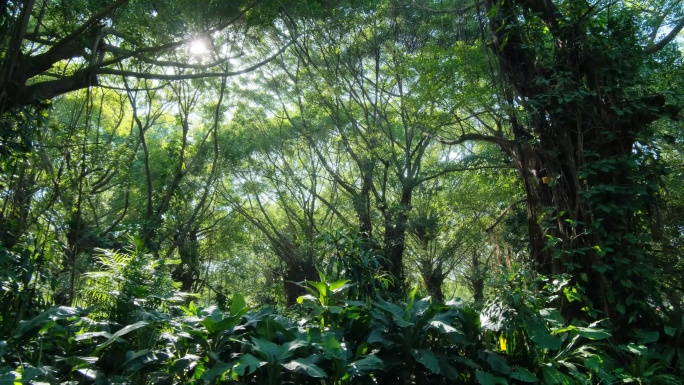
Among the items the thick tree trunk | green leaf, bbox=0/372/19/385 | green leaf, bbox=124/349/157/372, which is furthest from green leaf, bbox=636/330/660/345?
the thick tree trunk

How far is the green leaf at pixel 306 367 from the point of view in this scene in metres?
2.95

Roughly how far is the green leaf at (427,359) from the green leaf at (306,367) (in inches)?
28.5

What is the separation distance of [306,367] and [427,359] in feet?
2.83

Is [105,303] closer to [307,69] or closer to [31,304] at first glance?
[31,304]

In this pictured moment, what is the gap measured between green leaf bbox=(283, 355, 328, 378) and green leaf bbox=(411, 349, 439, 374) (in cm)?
72

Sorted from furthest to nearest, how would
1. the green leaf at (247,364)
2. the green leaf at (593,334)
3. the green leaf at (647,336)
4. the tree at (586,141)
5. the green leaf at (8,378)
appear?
the tree at (586,141) < the green leaf at (647,336) < the green leaf at (593,334) < the green leaf at (247,364) < the green leaf at (8,378)

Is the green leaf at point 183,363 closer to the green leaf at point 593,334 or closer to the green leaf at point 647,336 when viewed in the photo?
the green leaf at point 593,334

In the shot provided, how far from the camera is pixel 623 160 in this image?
4.71m

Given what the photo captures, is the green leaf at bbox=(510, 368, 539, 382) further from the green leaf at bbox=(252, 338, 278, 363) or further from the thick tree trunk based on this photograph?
the thick tree trunk

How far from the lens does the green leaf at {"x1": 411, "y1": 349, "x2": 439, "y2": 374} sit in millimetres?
3300

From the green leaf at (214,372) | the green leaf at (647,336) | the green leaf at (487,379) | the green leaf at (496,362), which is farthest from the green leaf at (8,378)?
the green leaf at (647,336)

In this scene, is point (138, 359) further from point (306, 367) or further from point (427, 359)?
point (427, 359)

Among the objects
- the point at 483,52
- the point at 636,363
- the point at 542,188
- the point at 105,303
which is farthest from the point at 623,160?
the point at 105,303

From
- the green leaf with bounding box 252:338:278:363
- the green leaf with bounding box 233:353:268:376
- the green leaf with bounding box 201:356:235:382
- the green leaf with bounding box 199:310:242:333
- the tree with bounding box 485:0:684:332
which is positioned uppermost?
the tree with bounding box 485:0:684:332
